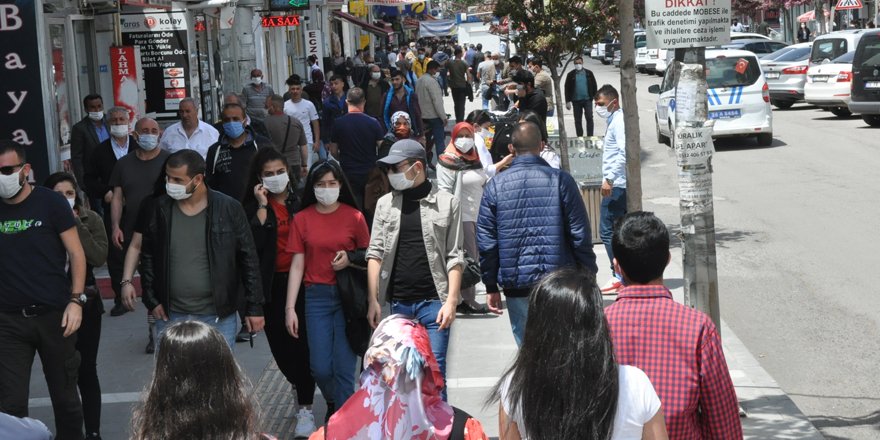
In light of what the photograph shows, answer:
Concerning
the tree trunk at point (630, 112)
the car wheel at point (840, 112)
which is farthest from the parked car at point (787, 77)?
the tree trunk at point (630, 112)

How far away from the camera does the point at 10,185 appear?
636cm

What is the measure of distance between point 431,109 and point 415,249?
45.1 feet

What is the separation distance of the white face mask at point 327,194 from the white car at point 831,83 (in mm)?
20878

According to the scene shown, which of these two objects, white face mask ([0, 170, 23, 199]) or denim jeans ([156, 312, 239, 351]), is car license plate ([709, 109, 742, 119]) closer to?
denim jeans ([156, 312, 239, 351])

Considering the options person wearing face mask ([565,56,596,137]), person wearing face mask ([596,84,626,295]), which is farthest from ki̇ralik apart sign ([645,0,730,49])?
person wearing face mask ([565,56,596,137])

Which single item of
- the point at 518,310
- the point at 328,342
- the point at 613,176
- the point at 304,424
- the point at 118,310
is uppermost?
the point at 613,176

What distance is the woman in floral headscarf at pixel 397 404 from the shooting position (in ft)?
13.6

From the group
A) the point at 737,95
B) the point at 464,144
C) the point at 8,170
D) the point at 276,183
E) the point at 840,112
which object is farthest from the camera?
the point at 840,112

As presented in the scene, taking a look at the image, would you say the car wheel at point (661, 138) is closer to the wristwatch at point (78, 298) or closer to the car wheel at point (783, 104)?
the car wheel at point (783, 104)

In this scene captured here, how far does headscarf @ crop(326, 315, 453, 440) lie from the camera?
163 inches

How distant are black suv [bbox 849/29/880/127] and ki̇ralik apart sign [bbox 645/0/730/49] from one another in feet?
59.5

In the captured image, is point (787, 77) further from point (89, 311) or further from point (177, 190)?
point (177, 190)

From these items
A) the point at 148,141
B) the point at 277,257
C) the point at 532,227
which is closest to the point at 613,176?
the point at 148,141

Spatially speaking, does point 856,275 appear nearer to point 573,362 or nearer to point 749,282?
point 749,282
